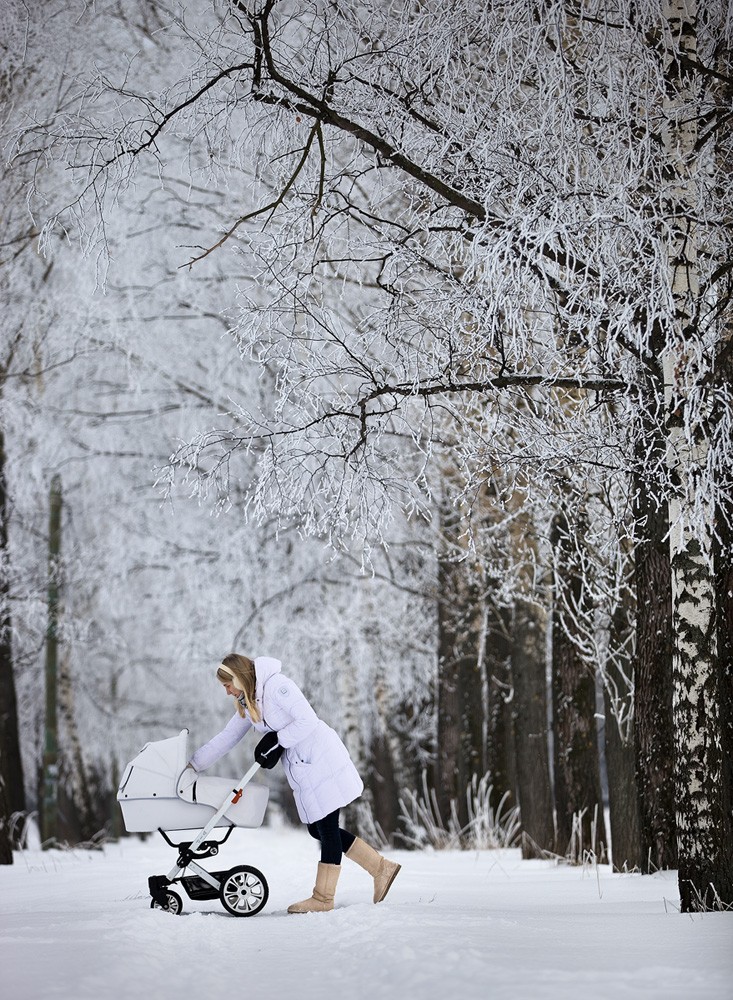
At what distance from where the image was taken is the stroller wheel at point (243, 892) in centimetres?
681

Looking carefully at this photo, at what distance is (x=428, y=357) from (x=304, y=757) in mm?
2538

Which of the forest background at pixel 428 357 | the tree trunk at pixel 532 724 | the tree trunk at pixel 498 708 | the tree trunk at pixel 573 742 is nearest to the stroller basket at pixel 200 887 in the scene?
the forest background at pixel 428 357

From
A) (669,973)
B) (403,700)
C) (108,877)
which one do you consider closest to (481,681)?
(403,700)

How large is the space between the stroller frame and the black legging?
38cm

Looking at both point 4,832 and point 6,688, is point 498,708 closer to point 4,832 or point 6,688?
point 6,688

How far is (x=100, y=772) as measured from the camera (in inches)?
1037

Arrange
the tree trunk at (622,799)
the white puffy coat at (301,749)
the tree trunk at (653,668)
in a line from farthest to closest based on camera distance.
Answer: the tree trunk at (622,799)
the tree trunk at (653,668)
the white puffy coat at (301,749)

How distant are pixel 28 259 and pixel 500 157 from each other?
30.1 feet

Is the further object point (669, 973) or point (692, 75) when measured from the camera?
point (692, 75)

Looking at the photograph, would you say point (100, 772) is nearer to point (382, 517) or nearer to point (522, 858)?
point (522, 858)

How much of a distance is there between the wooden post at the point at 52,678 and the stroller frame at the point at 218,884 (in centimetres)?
1134

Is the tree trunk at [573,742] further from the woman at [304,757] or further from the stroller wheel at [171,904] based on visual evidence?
the stroller wheel at [171,904]

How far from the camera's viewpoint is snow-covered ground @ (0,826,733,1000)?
14.6ft

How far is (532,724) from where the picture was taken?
1319cm
